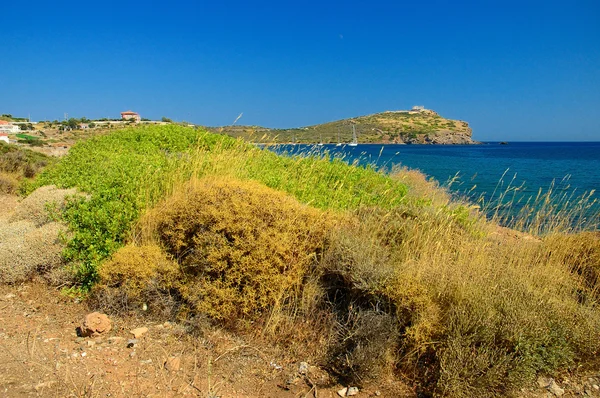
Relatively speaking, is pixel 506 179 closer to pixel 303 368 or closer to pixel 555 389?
pixel 555 389

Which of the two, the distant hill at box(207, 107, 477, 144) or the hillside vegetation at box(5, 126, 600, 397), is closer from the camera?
the hillside vegetation at box(5, 126, 600, 397)

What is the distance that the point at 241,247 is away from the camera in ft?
15.2

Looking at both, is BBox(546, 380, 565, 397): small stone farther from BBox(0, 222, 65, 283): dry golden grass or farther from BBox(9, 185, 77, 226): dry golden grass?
BBox(9, 185, 77, 226): dry golden grass

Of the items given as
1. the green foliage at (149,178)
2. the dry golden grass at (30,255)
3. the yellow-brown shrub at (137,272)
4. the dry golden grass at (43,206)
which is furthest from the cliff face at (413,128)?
the yellow-brown shrub at (137,272)

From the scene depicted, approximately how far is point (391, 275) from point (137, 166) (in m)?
4.62

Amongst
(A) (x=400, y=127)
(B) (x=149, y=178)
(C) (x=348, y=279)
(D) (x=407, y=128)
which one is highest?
(A) (x=400, y=127)

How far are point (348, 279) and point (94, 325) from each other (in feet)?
8.98

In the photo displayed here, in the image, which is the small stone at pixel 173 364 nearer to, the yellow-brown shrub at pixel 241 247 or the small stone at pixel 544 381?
the yellow-brown shrub at pixel 241 247

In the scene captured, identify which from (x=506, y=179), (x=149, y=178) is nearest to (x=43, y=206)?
(x=149, y=178)

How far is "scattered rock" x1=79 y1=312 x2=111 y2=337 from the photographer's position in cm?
451

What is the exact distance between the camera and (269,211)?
194 inches

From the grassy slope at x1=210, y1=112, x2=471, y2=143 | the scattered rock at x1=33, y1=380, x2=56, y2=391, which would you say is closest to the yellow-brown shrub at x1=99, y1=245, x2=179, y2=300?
the scattered rock at x1=33, y1=380, x2=56, y2=391

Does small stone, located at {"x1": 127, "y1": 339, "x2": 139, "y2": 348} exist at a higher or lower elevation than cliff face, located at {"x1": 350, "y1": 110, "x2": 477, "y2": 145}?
lower

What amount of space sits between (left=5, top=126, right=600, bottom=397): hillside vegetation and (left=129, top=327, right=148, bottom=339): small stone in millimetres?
343
